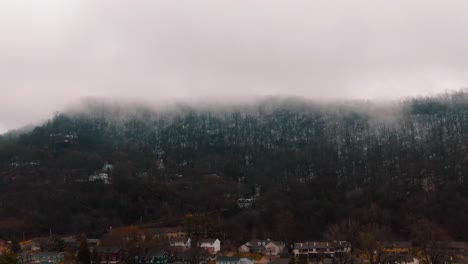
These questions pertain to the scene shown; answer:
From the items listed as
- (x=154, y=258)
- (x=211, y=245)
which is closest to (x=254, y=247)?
(x=211, y=245)

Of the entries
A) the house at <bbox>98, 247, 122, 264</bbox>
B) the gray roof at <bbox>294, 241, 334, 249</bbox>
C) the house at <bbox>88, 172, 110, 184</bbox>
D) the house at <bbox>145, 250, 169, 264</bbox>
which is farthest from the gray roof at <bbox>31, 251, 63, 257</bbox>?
the house at <bbox>88, 172, 110, 184</bbox>

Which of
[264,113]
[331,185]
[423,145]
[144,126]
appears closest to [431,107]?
[423,145]

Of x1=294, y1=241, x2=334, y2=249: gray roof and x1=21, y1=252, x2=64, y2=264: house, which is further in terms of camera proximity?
x1=294, y1=241, x2=334, y2=249: gray roof

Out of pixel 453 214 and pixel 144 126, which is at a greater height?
pixel 144 126

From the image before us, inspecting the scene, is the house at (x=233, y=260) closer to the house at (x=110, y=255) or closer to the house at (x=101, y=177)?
the house at (x=110, y=255)

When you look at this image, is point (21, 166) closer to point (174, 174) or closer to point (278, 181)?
point (174, 174)

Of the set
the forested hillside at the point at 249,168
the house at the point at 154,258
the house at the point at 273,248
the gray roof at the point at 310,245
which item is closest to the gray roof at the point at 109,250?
the house at the point at 154,258

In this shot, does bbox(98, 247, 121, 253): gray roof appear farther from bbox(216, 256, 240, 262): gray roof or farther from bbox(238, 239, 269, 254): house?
bbox(238, 239, 269, 254): house
